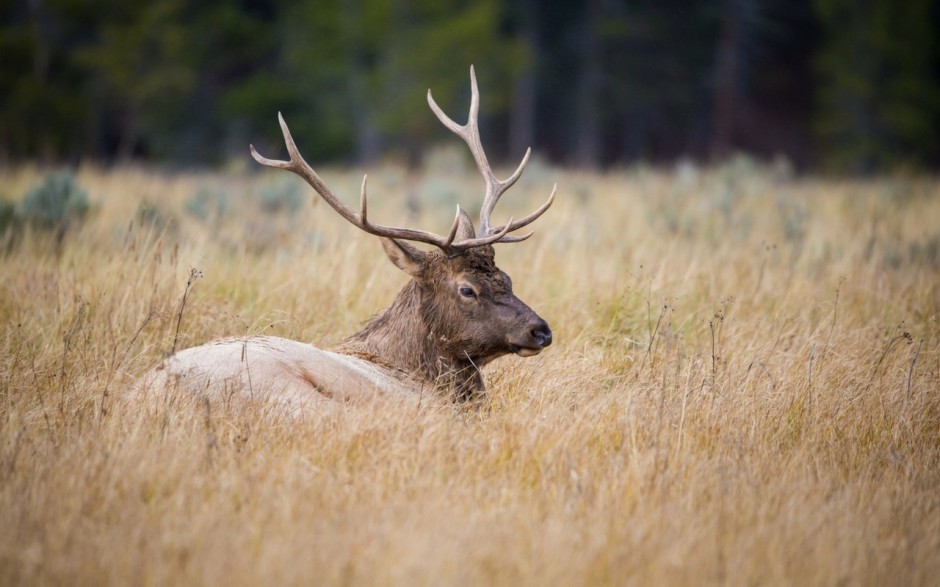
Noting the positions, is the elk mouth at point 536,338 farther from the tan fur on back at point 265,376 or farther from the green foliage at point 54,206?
the green foliage at point 54,206

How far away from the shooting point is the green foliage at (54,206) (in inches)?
402

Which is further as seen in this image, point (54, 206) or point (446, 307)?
point (54, 206)

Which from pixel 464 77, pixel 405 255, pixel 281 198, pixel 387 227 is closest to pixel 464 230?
pixel 405 255

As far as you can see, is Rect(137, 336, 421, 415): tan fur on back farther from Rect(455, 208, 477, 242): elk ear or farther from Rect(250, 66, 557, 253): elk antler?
Rect(455, 208, 477, 242): elk ear

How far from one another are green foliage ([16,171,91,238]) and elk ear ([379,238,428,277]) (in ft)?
17.9

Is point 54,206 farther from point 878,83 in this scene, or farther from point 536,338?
point 878,83

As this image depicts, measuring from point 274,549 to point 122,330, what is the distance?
2978mm

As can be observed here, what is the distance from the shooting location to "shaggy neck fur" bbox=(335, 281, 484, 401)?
210 inches

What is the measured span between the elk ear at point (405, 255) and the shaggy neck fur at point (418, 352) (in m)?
0.10

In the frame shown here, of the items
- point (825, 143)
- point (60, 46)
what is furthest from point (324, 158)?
point (825, 143)

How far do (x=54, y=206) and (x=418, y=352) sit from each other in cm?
672

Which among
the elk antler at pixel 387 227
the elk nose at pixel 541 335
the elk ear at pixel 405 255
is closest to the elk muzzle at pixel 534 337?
the elk nose at pixel 541 335

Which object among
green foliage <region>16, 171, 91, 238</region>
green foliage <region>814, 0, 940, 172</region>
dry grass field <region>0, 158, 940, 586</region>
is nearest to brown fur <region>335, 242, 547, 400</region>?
dry grass field <region>0, 158, 940, 586</region>

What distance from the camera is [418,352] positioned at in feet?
17.6
